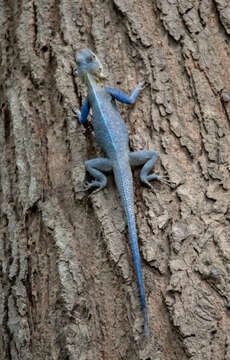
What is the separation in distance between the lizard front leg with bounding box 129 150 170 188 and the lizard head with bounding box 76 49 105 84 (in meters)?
0.84

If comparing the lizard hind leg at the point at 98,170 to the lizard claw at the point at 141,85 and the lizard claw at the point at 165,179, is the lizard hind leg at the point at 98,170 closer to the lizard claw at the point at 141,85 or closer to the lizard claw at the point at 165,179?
the lizard claw at the point at 165,179

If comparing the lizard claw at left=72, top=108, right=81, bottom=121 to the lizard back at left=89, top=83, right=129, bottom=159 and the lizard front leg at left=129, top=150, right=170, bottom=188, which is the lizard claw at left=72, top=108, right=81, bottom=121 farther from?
the lizard front leg at left=129, top=150, right=170, bottom=188

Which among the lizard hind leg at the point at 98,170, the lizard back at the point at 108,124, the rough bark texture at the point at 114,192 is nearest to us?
the rough bark texture at the point at 114,192

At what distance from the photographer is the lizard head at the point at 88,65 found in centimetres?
366

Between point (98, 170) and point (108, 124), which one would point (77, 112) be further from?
point (98, 170)

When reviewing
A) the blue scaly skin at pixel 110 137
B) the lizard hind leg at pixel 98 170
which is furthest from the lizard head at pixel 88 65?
the lizard hind leg at pixel 98 170

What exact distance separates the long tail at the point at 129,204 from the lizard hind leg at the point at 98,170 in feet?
0.29

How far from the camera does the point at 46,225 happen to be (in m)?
3.22

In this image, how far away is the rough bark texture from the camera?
2.76 meters

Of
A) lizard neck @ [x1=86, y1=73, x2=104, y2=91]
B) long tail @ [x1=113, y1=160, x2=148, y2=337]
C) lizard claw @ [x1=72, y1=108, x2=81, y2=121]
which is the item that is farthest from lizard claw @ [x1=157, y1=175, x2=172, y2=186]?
lizard neck @ [x1=86, y1=73, x2=104, y2=91]

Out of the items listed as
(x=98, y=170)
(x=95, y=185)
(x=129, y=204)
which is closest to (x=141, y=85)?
(x=98, y=170)

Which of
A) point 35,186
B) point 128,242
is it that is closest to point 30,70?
point 35,186

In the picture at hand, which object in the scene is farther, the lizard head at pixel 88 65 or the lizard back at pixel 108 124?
the lizard head at pixel 88 65

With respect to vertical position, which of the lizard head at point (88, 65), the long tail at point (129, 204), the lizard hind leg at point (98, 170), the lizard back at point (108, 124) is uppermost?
the lizard head at point (88, 65)
